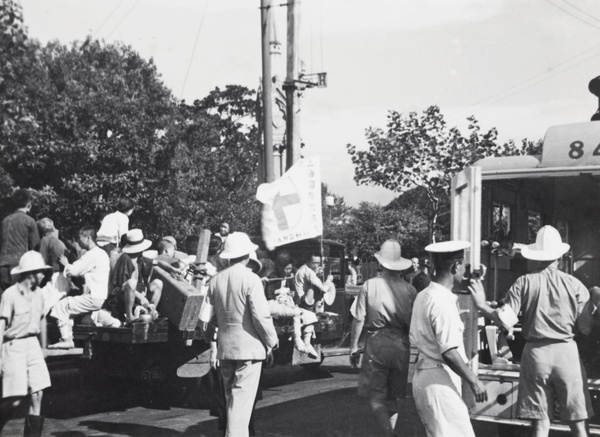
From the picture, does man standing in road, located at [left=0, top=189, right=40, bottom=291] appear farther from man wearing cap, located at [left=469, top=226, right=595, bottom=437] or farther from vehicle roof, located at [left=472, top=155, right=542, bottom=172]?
man wearing cap, located at [left=469, top=226, right=595, bottom=437]

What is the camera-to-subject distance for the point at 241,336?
22.0 feet

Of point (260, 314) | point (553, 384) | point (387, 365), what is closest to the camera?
point (553, 384)

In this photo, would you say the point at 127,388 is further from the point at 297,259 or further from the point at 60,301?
the point at 297,259

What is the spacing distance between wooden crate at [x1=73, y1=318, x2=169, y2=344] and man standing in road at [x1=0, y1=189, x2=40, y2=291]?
1138mm

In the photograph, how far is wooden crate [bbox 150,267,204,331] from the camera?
8.88m

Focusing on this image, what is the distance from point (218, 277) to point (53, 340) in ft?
12.6

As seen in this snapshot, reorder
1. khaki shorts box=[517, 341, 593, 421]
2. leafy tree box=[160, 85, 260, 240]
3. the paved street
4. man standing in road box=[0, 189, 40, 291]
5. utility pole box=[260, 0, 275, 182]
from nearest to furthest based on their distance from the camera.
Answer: khaki shorts box=[517, 341, 593, 421] → the paved street → man standing in road box=[0, 189, 40, 291] → utility pole box=[260, 0, 275, 182] → leafy tree box=[160, 85, 260, 240]

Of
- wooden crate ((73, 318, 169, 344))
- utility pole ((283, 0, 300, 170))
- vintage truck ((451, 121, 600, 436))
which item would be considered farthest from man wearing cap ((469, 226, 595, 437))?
utility pole ((283, 0, 300, 170))

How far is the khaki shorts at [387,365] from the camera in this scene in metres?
7.00

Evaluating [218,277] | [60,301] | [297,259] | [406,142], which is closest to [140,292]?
[60,301]

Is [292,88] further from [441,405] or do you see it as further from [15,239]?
[441,405]

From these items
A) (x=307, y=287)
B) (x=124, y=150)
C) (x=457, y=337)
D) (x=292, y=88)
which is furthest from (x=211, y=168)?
(x=457, y=337)

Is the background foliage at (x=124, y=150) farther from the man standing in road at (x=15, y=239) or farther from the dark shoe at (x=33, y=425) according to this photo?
the dark shoe at (x=33, y=425)

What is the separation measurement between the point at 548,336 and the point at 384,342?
1394 millimetres
